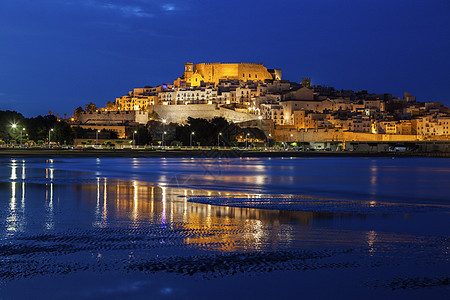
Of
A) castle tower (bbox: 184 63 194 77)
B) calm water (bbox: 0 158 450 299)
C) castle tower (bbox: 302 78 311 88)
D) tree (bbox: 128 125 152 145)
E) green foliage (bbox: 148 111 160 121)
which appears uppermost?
castle tower (bbox: 184 63 194 77)

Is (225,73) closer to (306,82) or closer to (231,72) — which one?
(231,72)

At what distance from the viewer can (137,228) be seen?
9.57 metres

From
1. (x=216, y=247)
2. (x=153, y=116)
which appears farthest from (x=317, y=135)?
(x=216, y=247)

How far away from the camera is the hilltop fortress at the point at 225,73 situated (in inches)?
6191

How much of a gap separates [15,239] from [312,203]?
8308 millimetres

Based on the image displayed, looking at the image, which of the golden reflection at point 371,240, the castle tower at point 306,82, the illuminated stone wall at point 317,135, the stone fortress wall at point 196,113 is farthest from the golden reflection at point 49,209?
the castle tower at point 306,82

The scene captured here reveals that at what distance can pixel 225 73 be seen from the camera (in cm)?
15738

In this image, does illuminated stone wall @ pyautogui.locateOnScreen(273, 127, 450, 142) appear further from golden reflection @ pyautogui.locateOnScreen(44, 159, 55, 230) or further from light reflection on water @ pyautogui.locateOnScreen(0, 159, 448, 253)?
light reflection on water @ pyautogui.locateOnScreen(0, 159, 448, 253)

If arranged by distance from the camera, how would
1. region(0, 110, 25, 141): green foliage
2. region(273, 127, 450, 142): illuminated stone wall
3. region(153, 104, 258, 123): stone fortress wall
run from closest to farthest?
1. region(0, 110, 25, 141): green foliage
2. region(273, 127, 450, 142): illuminated stone wall
3. region(153, 104, 258, 123): stone fortress wall

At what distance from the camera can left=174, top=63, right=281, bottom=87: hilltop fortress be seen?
15725cm

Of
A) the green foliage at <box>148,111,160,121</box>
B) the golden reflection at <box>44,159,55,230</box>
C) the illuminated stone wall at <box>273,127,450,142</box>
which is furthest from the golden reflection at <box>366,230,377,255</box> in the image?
the green foliage at <box>148,111,160,121</box>

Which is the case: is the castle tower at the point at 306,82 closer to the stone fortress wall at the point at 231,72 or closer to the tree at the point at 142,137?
the stone fortress wall at the point at 231,72

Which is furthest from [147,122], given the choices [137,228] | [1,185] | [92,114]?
[137,228]

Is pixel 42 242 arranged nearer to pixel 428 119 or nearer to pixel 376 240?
pixel 376 240
